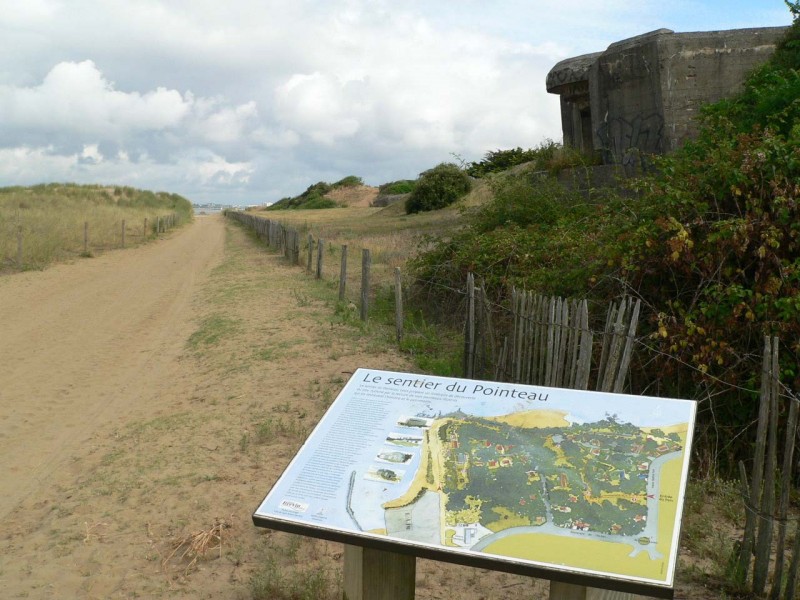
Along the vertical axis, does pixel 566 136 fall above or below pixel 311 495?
above

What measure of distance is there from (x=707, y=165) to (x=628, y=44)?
7.37m

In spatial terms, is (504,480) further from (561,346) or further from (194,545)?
(561,346)

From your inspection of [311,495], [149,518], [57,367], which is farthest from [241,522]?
[57,367]

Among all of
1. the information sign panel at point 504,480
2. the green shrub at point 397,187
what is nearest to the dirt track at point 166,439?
the information sign panel at point 504,480

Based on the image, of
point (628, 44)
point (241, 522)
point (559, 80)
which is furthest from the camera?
point (559, 80)

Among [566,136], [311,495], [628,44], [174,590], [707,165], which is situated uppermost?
[628,44]

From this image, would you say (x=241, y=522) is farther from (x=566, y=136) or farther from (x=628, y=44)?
(x=566, y=136)

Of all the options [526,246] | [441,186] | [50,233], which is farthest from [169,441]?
[441,186]

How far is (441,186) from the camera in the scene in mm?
35156

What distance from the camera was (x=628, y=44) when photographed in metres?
13.7

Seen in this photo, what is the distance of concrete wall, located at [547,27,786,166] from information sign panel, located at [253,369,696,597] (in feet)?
30.0

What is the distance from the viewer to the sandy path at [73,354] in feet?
23.2

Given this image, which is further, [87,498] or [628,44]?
[628,44]

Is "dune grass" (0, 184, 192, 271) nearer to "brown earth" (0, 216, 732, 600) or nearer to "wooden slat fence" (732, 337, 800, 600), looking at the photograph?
"brown earth" (0, 216, 732, 600)
